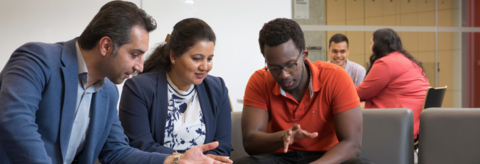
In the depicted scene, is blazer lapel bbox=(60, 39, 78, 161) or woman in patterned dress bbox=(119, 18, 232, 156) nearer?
blazer lapel bbox=(60, 39, 78, 161)

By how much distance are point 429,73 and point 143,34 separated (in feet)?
16.1

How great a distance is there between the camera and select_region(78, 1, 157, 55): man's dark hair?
49.0 inches

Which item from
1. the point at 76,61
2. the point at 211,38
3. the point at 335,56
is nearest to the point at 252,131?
the point at 211,38

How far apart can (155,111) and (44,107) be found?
0.66 m

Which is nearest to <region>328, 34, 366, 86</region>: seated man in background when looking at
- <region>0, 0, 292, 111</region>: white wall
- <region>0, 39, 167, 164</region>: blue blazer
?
<region>0, 0, 292, 111</region>: white wall

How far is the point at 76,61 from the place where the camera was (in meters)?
1.24

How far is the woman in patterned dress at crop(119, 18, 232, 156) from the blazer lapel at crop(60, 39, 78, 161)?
Result: 49cm

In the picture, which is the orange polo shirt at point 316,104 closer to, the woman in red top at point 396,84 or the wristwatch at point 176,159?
the wristwatch at point 176,159

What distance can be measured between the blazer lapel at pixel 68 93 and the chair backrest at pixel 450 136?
1.61 meters

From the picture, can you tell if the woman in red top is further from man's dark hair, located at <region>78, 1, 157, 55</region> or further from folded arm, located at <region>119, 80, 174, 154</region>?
man's dark hair, located at <region>78, 1, 157, 55</region>

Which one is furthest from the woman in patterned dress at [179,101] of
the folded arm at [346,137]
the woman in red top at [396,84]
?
the woman in red top at [396,84]

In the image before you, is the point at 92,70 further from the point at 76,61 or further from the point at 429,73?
the point at 429,73

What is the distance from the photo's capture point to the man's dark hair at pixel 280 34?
1.70 metres

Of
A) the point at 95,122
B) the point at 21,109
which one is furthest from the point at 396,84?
the point at 21,109
